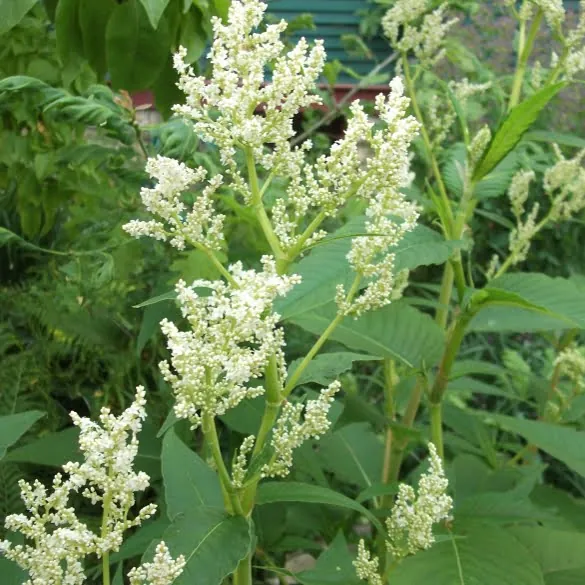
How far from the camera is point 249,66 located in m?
0.80

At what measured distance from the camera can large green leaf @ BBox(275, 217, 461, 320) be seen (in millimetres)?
921

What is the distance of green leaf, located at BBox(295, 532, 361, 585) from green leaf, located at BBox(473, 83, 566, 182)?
0.57 meters

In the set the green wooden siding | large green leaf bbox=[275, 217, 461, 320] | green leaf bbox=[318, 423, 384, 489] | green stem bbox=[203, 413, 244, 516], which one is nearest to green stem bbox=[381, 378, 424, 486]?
green leaf bbox=[318, 423, 384, 489]

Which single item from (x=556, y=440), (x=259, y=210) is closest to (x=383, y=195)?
(x=259, y=210)

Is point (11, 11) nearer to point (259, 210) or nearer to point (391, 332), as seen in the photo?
point (259, 210)

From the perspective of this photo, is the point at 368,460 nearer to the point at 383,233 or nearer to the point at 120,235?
the point at 120,235

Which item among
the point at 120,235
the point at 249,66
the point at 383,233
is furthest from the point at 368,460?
the point at 249,66

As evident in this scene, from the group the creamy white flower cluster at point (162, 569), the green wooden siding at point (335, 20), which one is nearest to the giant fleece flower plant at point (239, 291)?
the creamy white flower cluster at point (162, 569)

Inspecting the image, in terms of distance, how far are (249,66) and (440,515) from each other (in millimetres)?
522

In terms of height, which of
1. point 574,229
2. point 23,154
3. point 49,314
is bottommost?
Result: point 574,229

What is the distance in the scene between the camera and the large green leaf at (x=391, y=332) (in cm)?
124

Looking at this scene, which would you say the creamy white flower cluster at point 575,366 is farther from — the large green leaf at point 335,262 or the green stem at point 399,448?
the large green leaf at point 335,262

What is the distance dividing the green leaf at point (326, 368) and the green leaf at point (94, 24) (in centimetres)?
73

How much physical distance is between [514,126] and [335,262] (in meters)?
0.29
